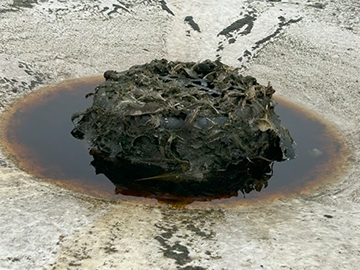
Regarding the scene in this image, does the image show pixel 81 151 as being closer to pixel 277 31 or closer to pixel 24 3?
pixel 24 3

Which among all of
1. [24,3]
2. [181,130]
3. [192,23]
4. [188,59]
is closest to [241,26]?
[192,23]

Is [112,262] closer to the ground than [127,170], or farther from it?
farther from it

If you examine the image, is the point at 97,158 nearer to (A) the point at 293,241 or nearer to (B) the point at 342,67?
(A) the point at 293,241

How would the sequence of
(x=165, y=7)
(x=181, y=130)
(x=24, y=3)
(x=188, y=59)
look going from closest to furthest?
1. (x=181, y=130)
2. (x=188, y=59)
3. (x=24, y=3)
4. (x=165, y=7)

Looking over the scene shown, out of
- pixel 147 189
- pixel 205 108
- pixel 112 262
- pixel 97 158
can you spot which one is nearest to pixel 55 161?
pixel 97 158

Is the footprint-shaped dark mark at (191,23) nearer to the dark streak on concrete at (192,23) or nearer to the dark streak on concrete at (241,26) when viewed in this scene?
the dark streak on concrete at (192,23)

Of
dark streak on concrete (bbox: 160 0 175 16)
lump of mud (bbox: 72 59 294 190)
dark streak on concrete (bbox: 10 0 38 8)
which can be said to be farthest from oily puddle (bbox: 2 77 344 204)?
dark streak on concrete (bbox: 160 0 175 16)
